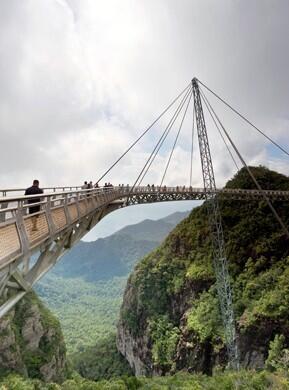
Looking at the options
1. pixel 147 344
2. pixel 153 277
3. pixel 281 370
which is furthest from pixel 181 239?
pixel 281 370

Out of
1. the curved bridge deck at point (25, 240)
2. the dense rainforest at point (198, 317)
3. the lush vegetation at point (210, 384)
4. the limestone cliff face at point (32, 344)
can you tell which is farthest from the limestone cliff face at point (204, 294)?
the curved bridge deck at point (25, 240)

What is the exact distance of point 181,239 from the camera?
63656 mm

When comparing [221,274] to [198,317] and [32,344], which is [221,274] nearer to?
[198,317]

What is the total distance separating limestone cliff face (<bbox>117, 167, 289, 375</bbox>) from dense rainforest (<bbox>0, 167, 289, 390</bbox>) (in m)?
0.13

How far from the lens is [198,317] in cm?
Result: 4656

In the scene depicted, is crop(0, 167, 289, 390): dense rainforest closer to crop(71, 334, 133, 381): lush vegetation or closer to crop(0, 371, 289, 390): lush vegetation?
crop(0, 371, 289, 390): lush vegetation

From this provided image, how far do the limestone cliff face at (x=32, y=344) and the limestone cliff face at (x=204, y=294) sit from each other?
49.0 ft

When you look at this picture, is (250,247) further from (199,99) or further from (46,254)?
(46,254)

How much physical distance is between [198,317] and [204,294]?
4221 mm

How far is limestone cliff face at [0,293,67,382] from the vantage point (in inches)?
1619

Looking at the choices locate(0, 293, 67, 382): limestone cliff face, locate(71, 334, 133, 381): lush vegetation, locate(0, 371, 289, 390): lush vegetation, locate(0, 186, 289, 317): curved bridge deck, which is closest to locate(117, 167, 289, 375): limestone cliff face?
locate(71, 334, 133, 381): lush vegetation

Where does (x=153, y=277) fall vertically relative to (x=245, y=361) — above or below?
above

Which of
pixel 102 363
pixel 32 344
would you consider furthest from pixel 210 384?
pixel 102 363

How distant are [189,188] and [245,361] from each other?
23.1m
